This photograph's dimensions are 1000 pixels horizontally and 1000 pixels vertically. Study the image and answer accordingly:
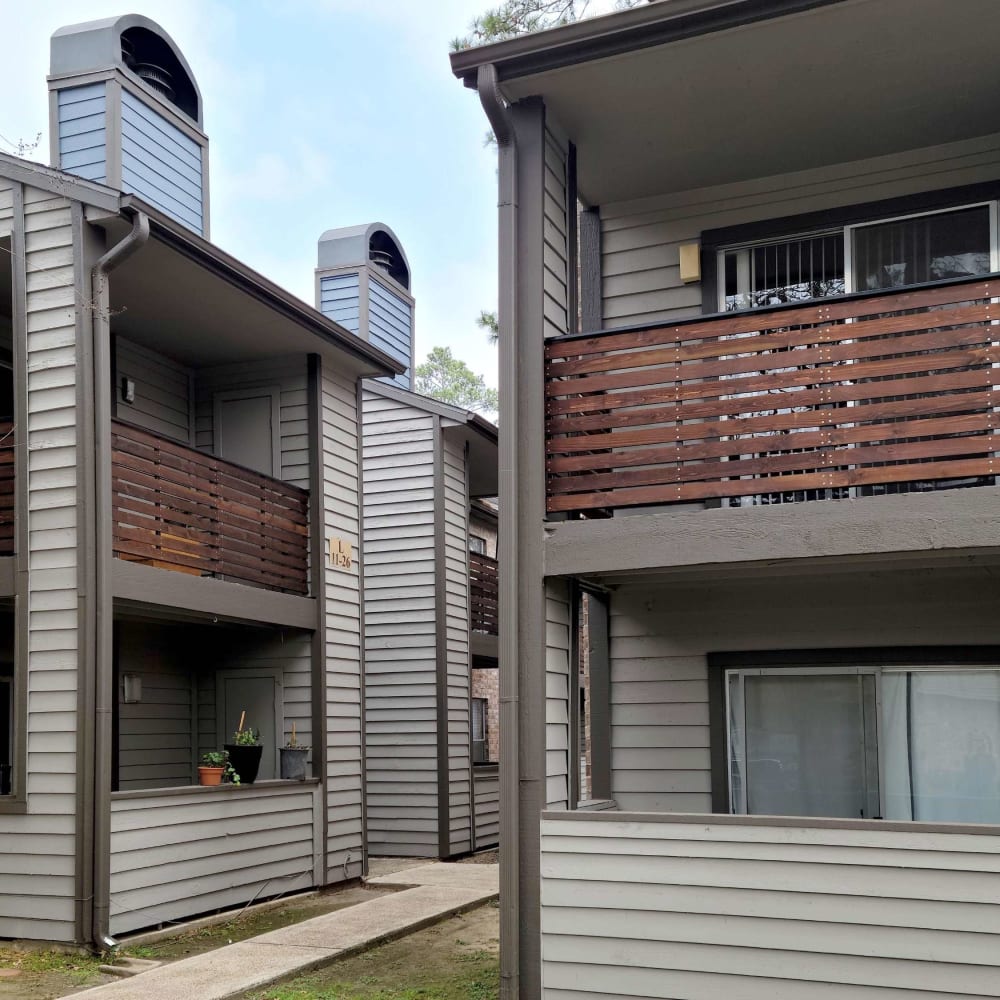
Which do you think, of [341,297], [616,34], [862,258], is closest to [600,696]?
[862,258]

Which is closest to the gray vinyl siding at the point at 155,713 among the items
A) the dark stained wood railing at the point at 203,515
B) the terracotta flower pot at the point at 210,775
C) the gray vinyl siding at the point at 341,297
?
the dark stained wood railing at the point at 203,515

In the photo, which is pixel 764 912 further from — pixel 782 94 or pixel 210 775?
pixel 210 775

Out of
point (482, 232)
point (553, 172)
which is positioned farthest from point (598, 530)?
point (482, 232)

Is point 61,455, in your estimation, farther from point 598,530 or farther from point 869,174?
point 869,174

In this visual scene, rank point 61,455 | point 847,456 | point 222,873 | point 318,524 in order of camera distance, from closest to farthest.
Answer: point 847,456
point 61,455
point 222,873
point 318,524

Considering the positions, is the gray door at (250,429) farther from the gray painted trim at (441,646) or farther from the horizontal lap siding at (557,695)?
the horizontal lap siding at (557,695)

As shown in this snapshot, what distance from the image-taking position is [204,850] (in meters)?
10.5

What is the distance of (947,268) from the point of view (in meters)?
8.47

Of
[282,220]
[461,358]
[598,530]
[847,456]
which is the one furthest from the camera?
[282,220]

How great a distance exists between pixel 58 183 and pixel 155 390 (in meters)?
3.20

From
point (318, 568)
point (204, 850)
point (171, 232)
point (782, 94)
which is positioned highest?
point (782, 94)

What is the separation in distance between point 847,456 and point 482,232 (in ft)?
273

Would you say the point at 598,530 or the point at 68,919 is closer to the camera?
the point at 598,530

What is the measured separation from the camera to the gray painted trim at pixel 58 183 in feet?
31.2
